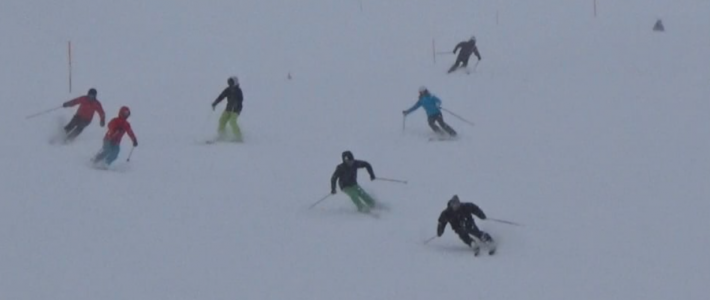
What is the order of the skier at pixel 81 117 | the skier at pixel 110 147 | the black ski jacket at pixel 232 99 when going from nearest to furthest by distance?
the skier at pixel 110 147, the skier at pixel 81 117, the black ski jacket at pixel 232 99

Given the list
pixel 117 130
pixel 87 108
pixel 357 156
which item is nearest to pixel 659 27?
pixel 357 156

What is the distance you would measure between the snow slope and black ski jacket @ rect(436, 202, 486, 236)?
1.24ft

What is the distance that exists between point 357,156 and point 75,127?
5254 mm

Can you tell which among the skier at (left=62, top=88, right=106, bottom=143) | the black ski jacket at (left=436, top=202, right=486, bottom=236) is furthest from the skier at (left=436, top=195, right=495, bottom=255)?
the skier at (left=62, top=88, right=106, bottom=143)

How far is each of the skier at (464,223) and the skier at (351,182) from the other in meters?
2.22

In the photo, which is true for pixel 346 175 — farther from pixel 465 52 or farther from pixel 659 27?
pixel 659 27

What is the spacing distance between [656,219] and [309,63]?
58.4 feet

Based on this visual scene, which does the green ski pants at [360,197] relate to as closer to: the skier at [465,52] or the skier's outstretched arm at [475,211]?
the skier's outstretched arm at [475,211]

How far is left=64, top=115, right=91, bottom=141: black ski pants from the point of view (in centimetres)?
2123

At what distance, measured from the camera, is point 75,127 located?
21.2 m

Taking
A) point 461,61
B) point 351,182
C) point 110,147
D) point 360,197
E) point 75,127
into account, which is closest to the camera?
point 351,182

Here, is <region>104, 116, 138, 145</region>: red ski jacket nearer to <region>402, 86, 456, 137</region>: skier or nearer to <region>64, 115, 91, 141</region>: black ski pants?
<region>64, 115, 91, 141</region>: black ski pants

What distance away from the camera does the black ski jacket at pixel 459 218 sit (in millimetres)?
15609

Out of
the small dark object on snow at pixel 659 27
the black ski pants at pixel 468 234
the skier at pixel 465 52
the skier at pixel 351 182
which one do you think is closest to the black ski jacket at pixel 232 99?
the skier at pixel 351 182
